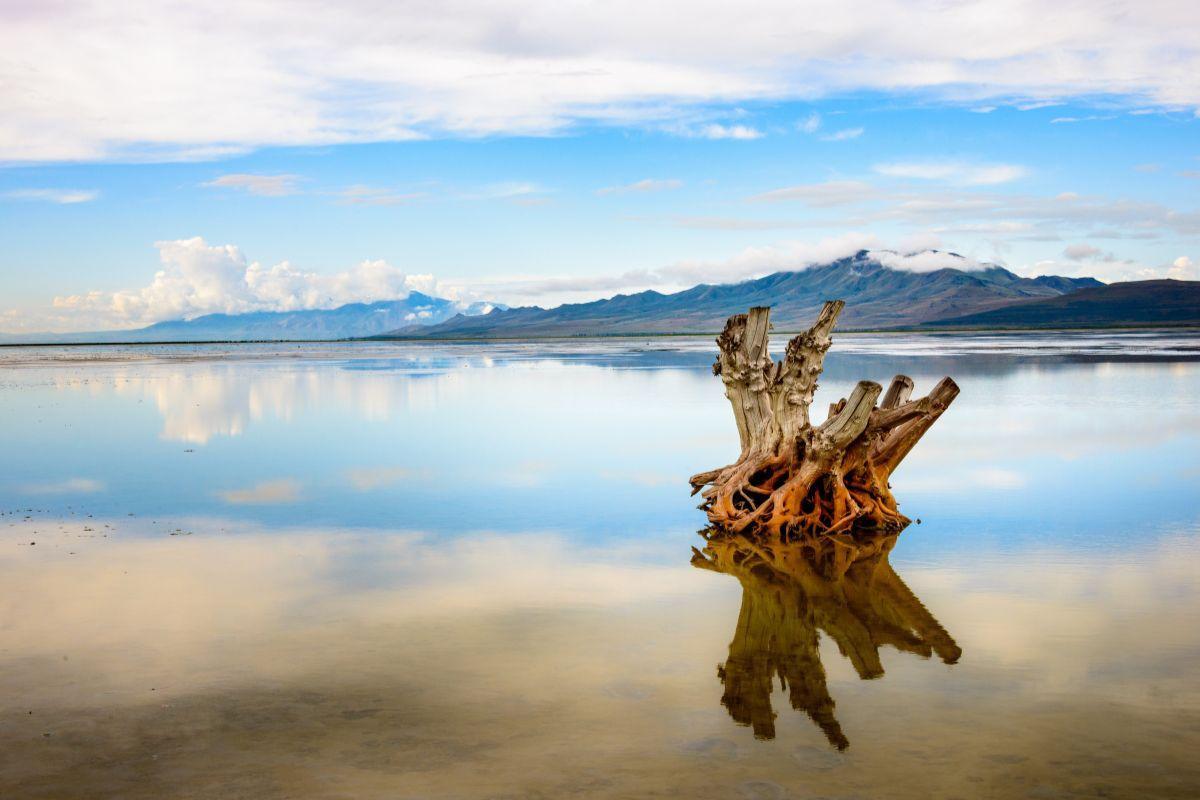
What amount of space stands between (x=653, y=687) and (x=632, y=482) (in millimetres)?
8963

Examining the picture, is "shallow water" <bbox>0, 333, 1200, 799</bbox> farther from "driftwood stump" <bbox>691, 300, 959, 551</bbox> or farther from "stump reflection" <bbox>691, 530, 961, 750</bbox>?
"driftwood stump" <bbox>691, 300, 959, 551</bbox>

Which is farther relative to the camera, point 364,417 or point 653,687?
point 364,417

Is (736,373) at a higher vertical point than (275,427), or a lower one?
higher

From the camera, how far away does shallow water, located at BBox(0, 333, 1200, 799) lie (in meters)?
5.95

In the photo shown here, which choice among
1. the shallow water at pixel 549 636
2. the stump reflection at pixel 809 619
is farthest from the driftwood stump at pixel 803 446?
the shallow water at pixel 549 636

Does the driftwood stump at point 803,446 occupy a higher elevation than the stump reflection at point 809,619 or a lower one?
higher

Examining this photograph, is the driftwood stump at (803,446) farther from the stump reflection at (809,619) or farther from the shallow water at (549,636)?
the shallow water at (549,636)

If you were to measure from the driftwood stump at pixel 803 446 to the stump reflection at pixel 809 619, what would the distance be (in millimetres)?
449

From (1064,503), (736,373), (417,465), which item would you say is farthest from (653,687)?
(417,465)

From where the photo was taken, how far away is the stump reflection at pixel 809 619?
23.1 feet

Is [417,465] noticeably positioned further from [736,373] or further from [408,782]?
[408,782]

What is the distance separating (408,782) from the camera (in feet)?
18.8

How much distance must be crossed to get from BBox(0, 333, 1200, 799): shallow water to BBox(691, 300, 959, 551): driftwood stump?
2.34 feet

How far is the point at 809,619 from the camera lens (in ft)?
29.4
